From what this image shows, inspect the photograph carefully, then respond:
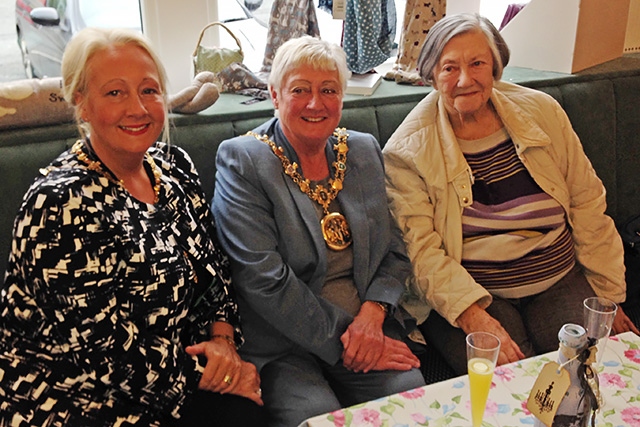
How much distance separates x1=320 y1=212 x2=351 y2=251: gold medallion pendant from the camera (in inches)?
68.1

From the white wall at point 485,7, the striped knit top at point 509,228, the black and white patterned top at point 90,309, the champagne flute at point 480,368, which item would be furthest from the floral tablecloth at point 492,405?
the white wall at point 485,7

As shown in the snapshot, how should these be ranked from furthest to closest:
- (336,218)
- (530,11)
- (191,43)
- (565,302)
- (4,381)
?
(530,11), (191,43), (565,302), (336,218), (4,381)

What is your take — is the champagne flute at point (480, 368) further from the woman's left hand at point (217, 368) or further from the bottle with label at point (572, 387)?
the woman's left hand at point (217, 368)

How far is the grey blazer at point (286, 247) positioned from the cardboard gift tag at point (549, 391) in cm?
67

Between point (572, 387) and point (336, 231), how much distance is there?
82 centimetres

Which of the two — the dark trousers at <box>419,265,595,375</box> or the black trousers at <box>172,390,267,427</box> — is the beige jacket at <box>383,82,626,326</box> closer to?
the dark trousers at <box>419,265,595,375</box>

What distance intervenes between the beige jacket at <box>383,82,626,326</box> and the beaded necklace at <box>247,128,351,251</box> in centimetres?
20

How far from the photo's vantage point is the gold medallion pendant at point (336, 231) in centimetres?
173

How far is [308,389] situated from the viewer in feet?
5.17

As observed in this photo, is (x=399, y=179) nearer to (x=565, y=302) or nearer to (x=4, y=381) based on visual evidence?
(x=565, y=302)

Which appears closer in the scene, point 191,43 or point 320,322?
point 320,322

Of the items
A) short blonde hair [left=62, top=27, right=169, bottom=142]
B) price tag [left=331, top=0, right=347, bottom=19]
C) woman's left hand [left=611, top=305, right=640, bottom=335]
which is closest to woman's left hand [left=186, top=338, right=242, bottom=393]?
short blonde hair [left=62, top=27, right=169, bottom=142]

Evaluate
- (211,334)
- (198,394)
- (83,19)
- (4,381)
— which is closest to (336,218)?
(211,334)

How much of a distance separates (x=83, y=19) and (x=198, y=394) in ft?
5.27
